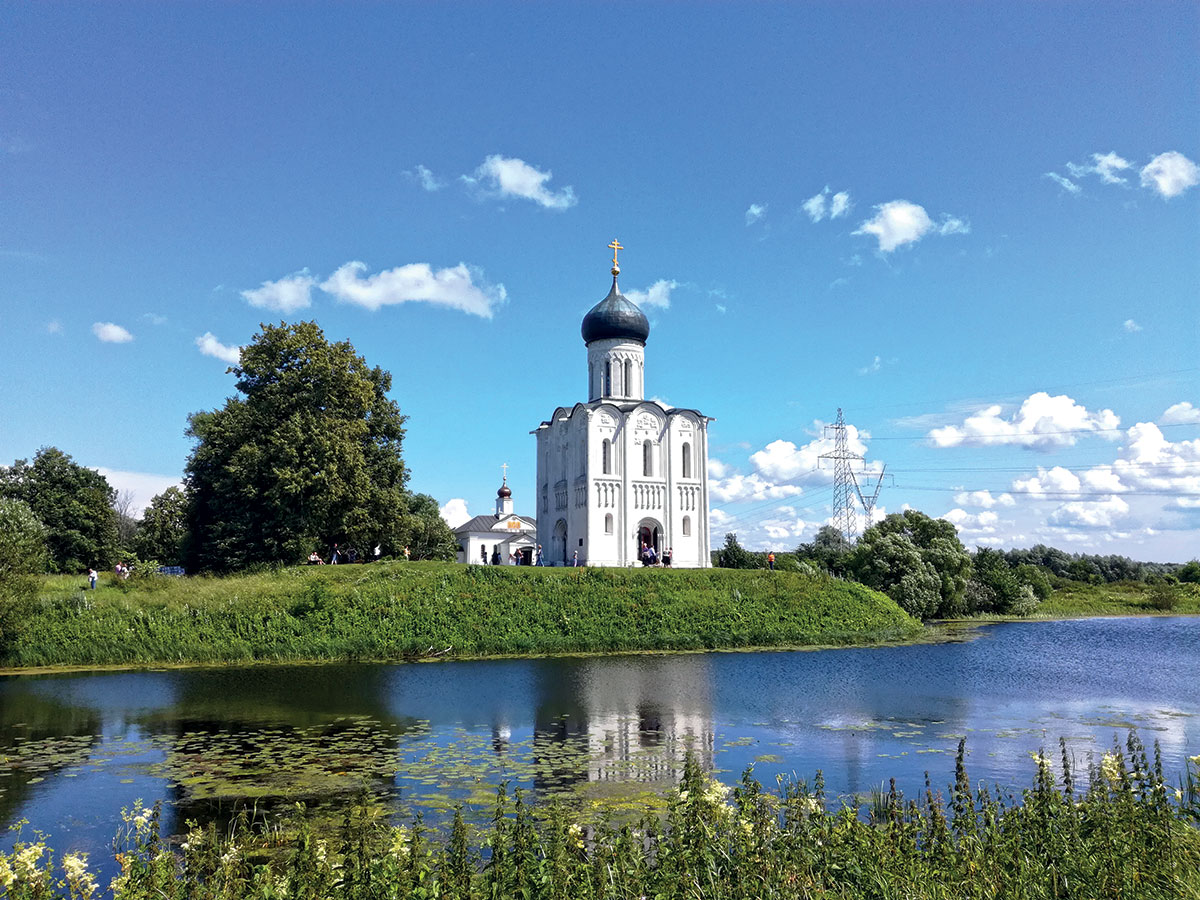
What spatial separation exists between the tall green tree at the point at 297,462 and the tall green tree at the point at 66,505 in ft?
49.7

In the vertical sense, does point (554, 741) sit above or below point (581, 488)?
below

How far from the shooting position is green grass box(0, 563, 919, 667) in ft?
82.6

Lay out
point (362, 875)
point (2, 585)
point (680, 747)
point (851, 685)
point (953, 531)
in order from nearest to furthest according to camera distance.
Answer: point (362, 875), point (680, 747), point (851, 685), point (2, 585), point (953, 531)

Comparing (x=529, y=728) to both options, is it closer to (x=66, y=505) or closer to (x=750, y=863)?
(x=750, y=863)

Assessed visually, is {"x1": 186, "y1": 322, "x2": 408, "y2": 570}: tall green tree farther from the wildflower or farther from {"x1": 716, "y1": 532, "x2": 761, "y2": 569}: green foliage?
the wildflower

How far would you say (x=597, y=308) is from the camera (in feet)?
157

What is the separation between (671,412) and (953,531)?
57.4ft

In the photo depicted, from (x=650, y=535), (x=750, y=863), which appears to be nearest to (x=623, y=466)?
(x=650, y=535)

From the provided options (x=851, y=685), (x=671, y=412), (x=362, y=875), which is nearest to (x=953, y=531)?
(x=671, y=412)

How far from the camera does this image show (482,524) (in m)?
72.8

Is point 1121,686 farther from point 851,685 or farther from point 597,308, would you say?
point 597,308

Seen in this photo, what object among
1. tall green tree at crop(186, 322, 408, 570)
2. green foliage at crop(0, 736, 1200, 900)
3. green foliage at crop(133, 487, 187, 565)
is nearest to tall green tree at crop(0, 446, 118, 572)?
green foliage at crop(133, 487, 187, 565)

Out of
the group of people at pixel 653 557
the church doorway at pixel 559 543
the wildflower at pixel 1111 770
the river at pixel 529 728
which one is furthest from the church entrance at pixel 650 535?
the wildflower at pixel 1111 770

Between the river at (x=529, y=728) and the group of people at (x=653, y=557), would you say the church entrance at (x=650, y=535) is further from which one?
the river at (x=529, y=728)
